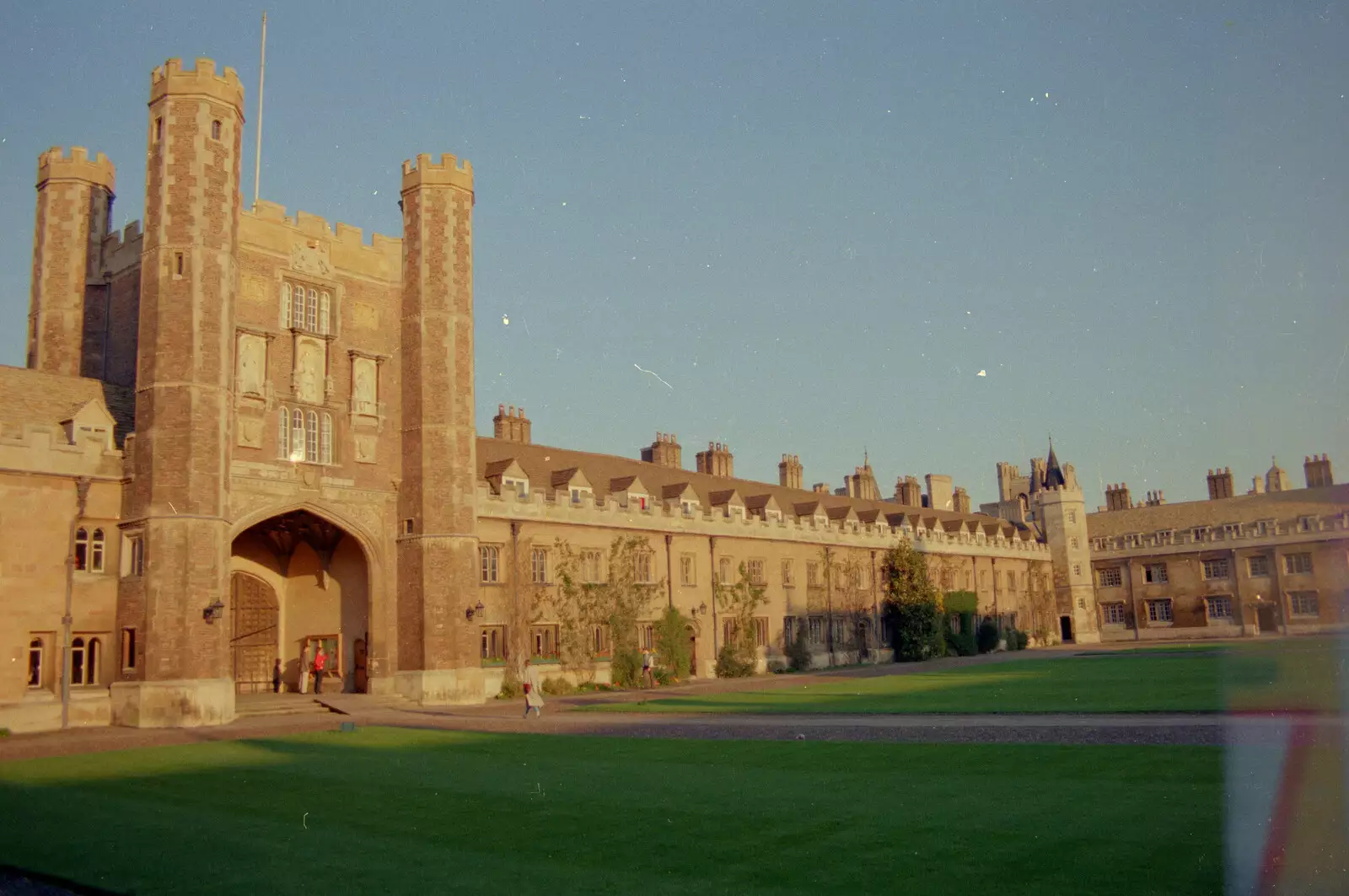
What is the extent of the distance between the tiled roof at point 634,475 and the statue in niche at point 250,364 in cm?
942

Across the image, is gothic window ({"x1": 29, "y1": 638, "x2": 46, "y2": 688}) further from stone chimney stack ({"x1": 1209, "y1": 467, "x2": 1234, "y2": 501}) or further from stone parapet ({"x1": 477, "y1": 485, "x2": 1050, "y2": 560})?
stone chimney stack ({"x1": 1209, "y1": 467, "x2": 1234, "y2": 501})

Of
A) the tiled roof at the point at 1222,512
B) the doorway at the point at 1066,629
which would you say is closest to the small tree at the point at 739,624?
the doorway at the point at 1066,629

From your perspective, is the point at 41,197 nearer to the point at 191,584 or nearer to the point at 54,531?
the point at 54,531

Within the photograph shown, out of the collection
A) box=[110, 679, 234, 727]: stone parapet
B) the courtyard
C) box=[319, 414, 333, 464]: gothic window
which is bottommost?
the courtyard

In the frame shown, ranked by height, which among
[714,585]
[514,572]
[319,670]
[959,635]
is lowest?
[959,635]

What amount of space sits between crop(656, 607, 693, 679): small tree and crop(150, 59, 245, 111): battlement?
71.5 feet

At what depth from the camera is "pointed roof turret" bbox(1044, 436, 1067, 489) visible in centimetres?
7225

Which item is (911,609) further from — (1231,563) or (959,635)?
(1231,563)

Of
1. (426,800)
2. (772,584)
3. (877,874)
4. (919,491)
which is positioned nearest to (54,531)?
(426,800)

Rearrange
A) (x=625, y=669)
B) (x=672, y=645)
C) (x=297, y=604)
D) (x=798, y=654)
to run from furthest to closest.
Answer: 1. (x=798, y=654)
2. (x=672, y=645)
3. (x=625, y=669)
4. (x=297, y=604)

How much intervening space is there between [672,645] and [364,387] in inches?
573

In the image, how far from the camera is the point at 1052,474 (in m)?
72.9

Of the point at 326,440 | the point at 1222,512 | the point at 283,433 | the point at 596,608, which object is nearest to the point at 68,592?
the point at 283,433

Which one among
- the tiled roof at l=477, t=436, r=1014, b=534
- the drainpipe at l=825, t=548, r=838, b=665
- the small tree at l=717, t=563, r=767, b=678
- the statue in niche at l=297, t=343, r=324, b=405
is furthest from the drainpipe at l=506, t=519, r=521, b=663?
the drainpipe at l=825, t=548, r=838, b=665
